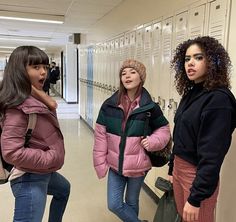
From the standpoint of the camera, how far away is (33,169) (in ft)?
4.49

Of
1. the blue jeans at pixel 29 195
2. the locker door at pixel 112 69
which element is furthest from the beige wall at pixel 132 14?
the blue jeans at pixel 29 195

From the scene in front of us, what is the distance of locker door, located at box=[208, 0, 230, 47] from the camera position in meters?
1.72

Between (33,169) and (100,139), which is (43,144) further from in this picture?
(100,139)

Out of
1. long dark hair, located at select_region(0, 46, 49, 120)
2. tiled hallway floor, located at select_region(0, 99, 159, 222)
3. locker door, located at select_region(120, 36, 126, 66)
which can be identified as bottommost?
tiled hallway floor, located at select_region(0, 99, 159, 222)

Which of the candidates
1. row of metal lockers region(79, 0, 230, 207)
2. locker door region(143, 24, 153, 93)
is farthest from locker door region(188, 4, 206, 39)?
locker door region(143, 24, 153, 93)

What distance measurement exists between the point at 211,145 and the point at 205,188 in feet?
0.62

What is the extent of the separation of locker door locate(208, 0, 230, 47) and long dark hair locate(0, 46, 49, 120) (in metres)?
1.15

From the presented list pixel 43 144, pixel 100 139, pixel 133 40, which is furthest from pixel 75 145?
pixel 43 144

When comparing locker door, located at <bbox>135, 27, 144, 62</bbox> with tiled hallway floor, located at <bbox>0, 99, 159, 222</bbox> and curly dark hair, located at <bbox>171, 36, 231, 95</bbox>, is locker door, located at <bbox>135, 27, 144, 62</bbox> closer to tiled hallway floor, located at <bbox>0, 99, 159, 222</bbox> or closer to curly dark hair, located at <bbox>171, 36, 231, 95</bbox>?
tiled hallway floor, located at <bbox>0, 99, 159, 222</bbox>

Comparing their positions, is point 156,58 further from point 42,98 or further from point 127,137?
point 42,98

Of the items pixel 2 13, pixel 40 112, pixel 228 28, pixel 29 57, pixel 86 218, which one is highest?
pixel 2 13

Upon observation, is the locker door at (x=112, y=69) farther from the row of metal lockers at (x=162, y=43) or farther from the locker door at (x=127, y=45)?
the locker door at (x=127, y=45)

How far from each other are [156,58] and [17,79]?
5.35 ft

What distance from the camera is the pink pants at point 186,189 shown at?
1.27 m
